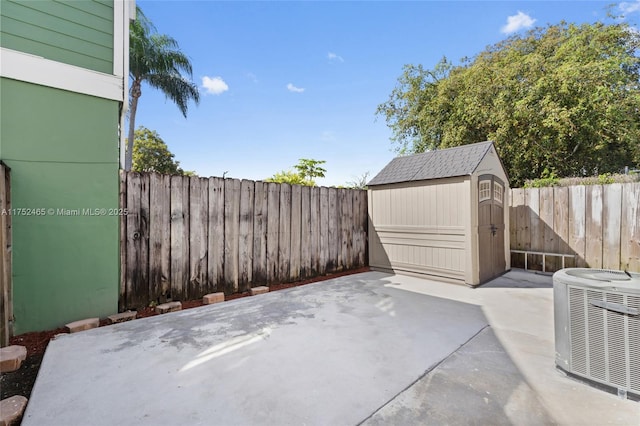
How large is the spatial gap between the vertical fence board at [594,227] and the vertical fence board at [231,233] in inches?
240

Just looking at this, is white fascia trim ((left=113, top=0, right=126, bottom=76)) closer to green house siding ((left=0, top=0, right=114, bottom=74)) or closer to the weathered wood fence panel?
green house siding ((left=0, top=0, right=114, bottom=74))

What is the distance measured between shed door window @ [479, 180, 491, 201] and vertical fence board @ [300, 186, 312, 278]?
2.93m

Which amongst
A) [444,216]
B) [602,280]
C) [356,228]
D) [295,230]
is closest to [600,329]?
[602,280]

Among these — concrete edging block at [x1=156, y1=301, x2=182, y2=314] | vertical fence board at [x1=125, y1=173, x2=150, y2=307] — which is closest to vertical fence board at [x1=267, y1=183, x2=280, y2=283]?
concrete edging block at [x1=156, y1=301, x2=182, y2=314]

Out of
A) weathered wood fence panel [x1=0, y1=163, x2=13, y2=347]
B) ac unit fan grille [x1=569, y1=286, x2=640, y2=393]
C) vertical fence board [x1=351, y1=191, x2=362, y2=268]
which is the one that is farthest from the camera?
vertical fence board [x1=351, y1=191, x2=362, y2=268]

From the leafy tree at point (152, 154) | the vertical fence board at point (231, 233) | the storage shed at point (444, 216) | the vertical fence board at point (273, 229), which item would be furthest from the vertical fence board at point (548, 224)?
the leafy tree at point (152, 154)

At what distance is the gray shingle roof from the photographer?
15.1 feet

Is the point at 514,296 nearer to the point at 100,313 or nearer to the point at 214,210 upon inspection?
the point at 214,210

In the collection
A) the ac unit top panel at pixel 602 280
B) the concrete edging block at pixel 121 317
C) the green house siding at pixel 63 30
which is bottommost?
the concrete edging block at pixel 121 317

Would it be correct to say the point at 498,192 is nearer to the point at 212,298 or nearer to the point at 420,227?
the point at 420,227

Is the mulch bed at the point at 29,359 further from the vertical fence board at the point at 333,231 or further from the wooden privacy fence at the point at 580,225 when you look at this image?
the wooden privacy fence at the point at 580,225

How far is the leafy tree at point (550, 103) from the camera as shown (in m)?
7.72

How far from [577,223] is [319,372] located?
18.9 feet

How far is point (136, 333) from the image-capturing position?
2.58m
